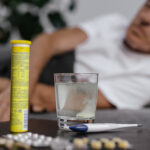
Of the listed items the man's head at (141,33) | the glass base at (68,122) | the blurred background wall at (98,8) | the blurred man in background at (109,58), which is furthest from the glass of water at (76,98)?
the blurred background wall at (98,8)

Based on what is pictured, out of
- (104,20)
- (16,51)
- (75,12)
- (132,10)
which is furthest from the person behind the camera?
(75,12)

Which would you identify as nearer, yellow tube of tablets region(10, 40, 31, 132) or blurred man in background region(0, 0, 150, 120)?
yellow tube of tablets region(10, 40, 31, 132)

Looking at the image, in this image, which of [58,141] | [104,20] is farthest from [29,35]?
[58,141]

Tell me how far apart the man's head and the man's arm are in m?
0.28

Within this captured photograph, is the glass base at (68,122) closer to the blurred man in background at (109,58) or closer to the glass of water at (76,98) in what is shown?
the glass of water at (76,98)

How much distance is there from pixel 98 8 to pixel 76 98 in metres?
2.22

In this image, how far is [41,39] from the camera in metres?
1.63

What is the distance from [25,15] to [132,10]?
2.98ft

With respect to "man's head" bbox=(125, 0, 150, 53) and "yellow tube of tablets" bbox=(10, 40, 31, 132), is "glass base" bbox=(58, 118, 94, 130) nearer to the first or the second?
"yellow tube of tablets" bbox=(10, 40, 31, 132)

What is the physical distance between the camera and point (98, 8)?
9.31 ft

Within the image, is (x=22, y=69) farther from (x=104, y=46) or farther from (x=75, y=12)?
(x=75, y=12)

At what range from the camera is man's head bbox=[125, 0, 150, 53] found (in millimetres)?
1636

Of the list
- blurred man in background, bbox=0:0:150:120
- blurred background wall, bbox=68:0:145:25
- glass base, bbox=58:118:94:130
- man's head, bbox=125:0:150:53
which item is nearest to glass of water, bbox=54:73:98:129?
glass base, bbox=58:118:94:130

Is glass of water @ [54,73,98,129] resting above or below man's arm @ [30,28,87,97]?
below
